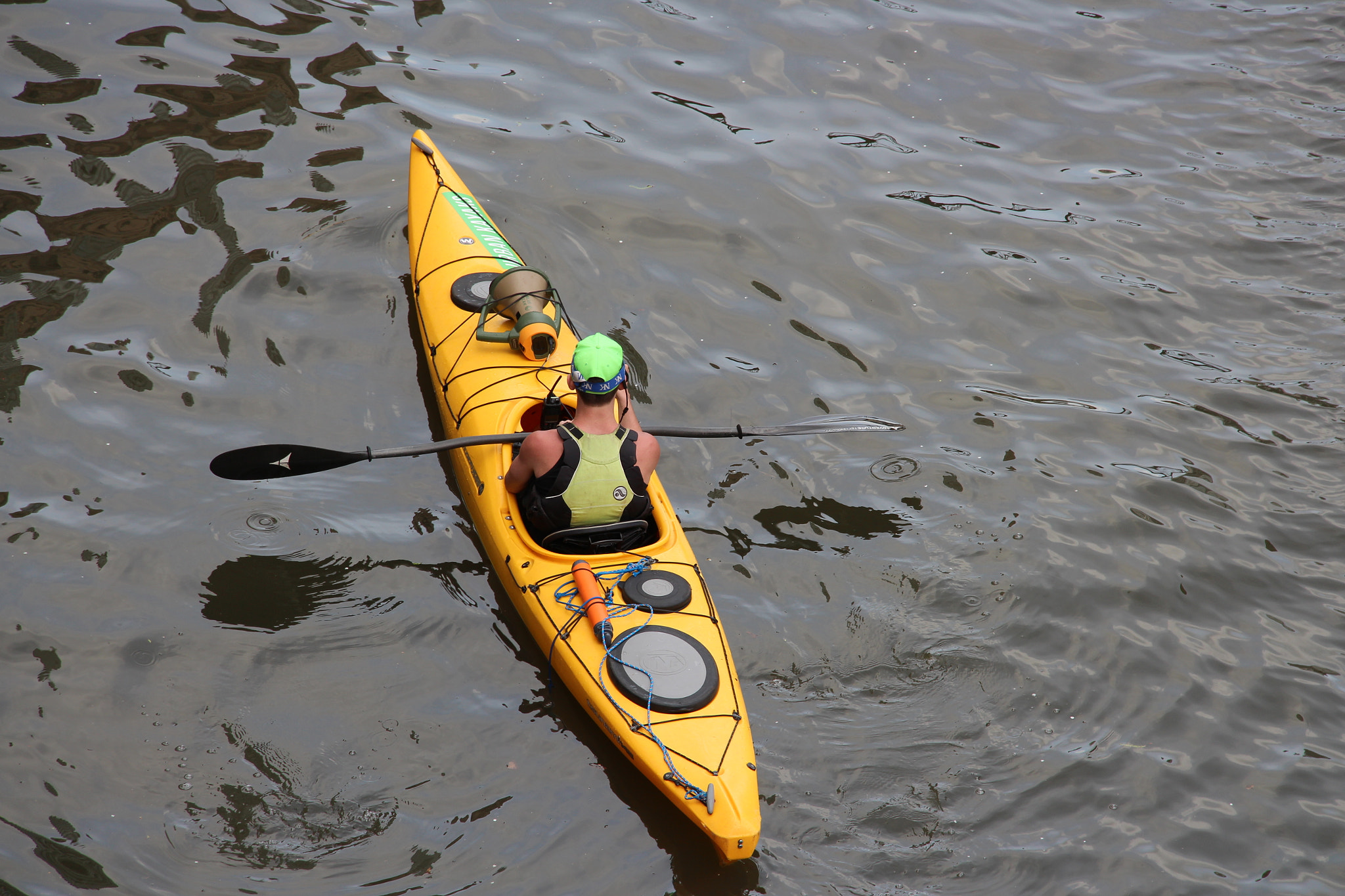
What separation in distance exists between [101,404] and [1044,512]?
5.80m

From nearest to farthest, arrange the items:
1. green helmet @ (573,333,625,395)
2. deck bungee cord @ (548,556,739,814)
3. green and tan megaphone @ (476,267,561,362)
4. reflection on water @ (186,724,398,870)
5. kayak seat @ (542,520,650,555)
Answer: reflection on water @ (186,724,398,870) < deck bungee cord @ (548,556,739,814) < green helmet @ (573,333,625,395) < kayak seat @ (542,520,650,555) < green and tan megaphone @ (476,267,561,362)

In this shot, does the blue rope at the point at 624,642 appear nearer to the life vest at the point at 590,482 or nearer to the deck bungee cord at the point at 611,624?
the deck bungee cord at the point at 611,624

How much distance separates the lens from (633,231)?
757 centimetres

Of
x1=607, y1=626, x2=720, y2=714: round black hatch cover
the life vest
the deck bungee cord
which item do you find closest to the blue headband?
the life vest

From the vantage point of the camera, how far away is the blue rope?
4031mm

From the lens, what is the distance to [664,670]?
4.38m

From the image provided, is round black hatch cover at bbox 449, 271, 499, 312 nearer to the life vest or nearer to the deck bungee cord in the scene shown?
the life vest

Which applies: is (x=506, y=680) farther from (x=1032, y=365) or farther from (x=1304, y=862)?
(x=1032, y=365)

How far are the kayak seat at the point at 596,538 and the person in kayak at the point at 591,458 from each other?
4 centimetres

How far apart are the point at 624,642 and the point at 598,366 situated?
132 centimetres

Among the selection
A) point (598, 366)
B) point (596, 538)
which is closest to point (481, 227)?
point (598, 366)

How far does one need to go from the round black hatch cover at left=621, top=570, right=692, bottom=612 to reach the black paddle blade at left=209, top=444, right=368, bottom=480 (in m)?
1.66

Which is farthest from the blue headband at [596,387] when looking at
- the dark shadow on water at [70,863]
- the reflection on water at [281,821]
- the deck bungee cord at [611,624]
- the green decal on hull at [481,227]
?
the dark shadow on water at [70,863]

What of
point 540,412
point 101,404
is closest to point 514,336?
point 540,412
